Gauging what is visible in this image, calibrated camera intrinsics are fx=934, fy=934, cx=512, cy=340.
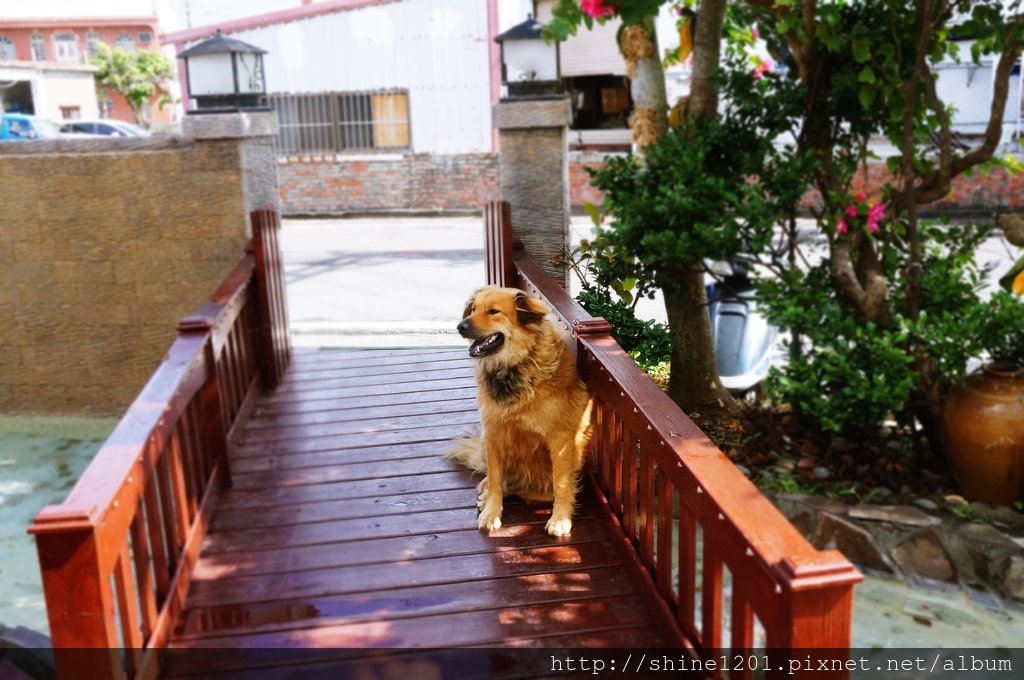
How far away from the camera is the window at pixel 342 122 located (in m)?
17.1

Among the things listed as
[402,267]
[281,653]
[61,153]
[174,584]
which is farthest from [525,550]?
[402,267]

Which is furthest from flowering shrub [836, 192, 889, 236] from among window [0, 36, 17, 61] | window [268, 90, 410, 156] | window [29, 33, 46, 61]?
window [0, 36, 17, 61]

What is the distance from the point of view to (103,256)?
5.48 meters

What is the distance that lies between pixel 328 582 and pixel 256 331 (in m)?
2.23

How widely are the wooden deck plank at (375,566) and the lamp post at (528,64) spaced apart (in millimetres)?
1904

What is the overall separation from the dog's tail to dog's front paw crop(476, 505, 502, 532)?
41cm

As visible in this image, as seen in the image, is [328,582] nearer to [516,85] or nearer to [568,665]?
[568,665]

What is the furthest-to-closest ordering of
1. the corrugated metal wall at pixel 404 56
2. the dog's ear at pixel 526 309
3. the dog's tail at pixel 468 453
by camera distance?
the corrugated metal wall at pixel 404 56, the dog's tail at pixel 468 453, the dog's ear at pixel 526 309

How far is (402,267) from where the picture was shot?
10.0 m

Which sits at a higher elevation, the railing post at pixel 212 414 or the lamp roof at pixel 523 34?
the lamp roof at pixel 523 34

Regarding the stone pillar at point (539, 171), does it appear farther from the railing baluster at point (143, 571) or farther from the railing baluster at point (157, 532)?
the railing baluster at point (143, 571)

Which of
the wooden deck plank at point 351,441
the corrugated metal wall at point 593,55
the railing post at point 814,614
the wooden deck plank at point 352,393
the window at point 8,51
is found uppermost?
the window at point 8,51

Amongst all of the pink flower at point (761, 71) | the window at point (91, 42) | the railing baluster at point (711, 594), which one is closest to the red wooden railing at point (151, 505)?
the railing baluster at point (711, 594)

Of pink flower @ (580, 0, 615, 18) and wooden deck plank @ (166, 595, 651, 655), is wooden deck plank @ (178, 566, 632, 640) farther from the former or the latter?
pink flower @ (580, 0, 615, 18)
